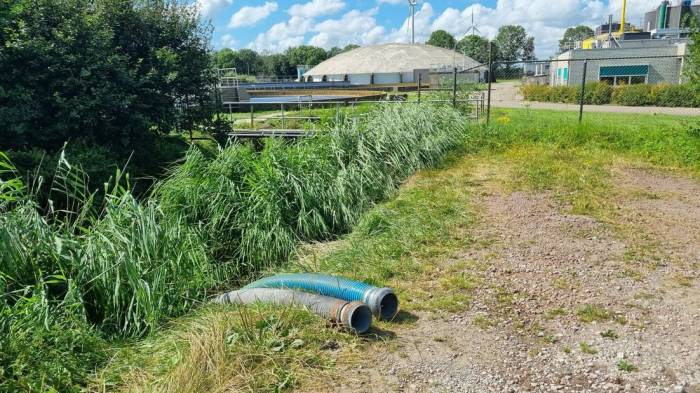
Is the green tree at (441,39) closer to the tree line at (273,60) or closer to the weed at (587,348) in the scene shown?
the tree line at (273,60)

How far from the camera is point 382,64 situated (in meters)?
80.9

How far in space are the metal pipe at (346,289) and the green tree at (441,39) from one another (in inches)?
4780

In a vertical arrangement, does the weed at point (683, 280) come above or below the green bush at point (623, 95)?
below

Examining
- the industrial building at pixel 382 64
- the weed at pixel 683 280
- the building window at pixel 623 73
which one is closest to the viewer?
the weed at pixel 683 280

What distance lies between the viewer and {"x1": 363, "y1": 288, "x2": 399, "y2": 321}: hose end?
12.3 feet

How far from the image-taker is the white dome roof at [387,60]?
79.6 meters

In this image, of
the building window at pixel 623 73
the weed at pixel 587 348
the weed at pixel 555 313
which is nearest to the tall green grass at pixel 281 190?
the weed at pixel 555 313

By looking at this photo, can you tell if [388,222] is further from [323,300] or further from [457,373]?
[457,373]

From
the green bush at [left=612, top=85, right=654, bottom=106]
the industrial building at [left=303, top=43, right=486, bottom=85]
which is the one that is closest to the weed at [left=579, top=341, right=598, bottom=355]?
the green bush at [left=612, top=85, right=654, bottom=106]

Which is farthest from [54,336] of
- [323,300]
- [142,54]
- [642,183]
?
[142,54]

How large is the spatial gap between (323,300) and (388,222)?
9.00 ft

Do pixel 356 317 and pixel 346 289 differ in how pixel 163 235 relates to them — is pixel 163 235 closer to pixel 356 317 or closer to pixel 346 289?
pixel 346 289

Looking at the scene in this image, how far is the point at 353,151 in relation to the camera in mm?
8875

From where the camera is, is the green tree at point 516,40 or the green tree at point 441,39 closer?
the green tree at point 516,40
